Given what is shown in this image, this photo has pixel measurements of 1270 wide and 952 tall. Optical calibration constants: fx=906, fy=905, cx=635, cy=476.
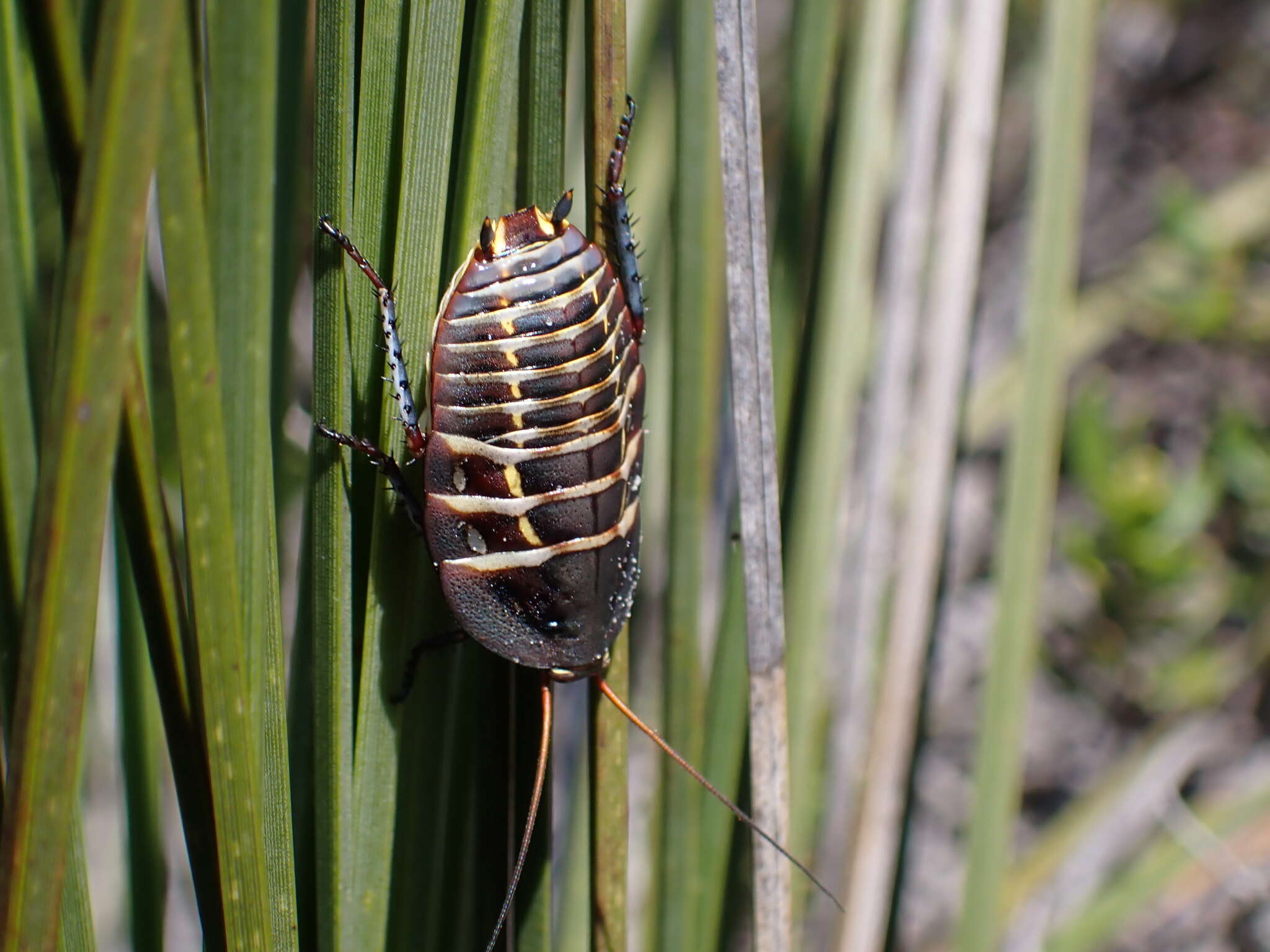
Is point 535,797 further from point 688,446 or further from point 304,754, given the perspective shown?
point 688,446

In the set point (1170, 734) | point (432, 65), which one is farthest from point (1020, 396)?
point (1170, 734)

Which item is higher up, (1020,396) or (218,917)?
(1020,396)

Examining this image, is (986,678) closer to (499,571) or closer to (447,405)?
(499,571)

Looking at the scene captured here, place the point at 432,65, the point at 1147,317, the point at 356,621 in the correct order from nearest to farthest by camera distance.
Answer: the point at 432,65 → the point at 356,621 → the point at 1147,317

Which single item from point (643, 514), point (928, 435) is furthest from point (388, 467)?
point (643, 514)

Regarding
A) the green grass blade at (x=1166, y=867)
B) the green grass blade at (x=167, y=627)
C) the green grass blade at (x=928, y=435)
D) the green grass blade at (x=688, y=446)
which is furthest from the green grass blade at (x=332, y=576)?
the green grass blade at (x=1166, y=867)

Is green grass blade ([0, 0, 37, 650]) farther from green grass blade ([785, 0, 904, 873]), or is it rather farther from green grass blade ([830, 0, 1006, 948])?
green grass blade ([830, 0, 1006, 948])

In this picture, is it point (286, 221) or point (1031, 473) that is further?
point (1031, 473)
